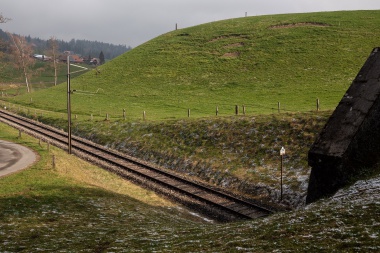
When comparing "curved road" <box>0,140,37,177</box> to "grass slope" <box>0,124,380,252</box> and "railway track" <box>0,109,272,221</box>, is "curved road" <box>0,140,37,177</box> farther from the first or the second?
"railway track" <box>0,109,272,221</box>

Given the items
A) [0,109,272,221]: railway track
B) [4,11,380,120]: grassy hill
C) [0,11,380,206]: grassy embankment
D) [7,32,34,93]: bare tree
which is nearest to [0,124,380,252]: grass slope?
[0,109,272,221]: railway track

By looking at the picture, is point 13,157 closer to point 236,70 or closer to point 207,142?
point 207,142

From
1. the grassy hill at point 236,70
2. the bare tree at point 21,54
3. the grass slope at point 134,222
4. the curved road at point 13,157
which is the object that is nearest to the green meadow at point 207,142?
the grass slope at point 134,222

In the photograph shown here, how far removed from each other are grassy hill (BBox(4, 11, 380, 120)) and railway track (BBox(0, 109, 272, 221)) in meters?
11.2

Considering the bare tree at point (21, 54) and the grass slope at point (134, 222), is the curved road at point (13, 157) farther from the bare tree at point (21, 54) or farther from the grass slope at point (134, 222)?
the bare tree at point (21, 54)

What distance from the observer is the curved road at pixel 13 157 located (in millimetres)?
26984

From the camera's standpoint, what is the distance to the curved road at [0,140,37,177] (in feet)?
88.5

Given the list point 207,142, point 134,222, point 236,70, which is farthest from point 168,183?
point 236,70

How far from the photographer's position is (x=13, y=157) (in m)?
30.6

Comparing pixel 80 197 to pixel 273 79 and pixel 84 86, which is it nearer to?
pixel 273 79

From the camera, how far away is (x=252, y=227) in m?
12.9

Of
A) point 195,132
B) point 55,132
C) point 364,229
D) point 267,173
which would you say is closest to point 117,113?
point 55,132

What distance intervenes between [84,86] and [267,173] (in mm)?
55859

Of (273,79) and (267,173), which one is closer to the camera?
(267,173)
